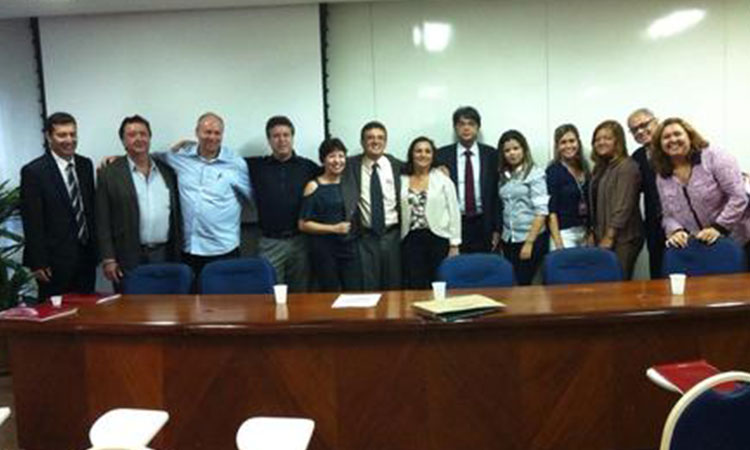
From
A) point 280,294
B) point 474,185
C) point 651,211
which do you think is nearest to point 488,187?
point 474,185

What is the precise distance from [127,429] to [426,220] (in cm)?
272

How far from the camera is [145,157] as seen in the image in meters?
4.08

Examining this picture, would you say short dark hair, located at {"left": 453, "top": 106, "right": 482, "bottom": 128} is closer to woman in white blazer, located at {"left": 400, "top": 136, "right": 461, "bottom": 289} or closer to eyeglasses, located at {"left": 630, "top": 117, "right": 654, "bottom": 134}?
woman in white blazer, located at {"left": 400, "top": 136, "right": 461, "bottom": 289}

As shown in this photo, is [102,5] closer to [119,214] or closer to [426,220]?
[119,214]

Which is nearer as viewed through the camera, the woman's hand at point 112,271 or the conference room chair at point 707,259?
the conference room chair at point 707,259

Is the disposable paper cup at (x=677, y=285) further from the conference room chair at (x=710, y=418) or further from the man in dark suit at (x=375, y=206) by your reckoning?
the man in dark suit at (x=375, y=206)

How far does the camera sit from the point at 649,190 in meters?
4.04

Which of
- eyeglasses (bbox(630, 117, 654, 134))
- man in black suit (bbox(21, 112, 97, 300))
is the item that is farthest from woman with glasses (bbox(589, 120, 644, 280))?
man in black suit (bbox(21, 112, 97, 300))

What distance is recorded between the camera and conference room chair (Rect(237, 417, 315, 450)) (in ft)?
4.83

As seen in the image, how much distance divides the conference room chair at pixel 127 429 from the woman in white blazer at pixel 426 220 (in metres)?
2.61

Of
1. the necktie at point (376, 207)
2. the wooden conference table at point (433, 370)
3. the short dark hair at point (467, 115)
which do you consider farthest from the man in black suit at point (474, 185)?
the wooden conference table at point (433, 370)

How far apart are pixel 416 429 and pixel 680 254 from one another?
185cm

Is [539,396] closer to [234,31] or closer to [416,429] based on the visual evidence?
[416,429]

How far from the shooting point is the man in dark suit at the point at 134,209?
395cm
